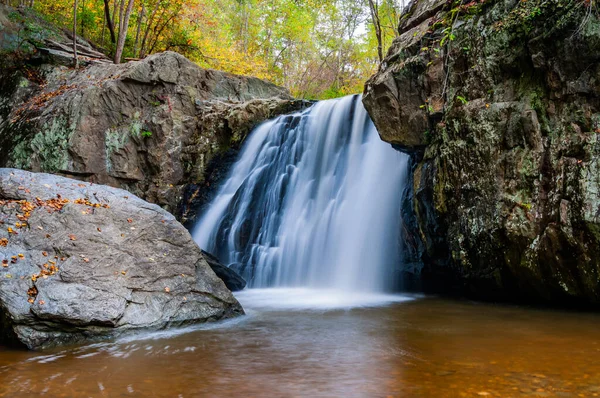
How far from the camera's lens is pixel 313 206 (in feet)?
33.6

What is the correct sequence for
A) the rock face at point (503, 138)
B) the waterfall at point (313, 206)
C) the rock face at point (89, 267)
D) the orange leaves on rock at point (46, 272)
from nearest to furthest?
1. the rock face at point (89, 267)
2. the orange leaves on rock at point (46, 272)
3. the rock face at point (503, 138)
4. the waterfall at point (313, 206)

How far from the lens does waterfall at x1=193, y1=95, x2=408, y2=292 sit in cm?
887

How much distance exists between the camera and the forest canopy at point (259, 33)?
17766mm

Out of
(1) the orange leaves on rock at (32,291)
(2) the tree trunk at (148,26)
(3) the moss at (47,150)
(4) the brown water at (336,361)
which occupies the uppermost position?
(2) the tree trunk at (148,26)

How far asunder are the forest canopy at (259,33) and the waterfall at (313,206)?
16.2 ft

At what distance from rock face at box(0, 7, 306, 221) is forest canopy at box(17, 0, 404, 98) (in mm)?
2673

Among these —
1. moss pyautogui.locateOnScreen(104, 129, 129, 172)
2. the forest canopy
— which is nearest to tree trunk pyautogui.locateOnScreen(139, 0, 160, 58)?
the forest canopy

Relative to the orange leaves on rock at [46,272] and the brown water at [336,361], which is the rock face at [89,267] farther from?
the brown water at [336,361]

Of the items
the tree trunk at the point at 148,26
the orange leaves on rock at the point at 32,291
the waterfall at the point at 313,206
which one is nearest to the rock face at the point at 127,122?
the waterfall at the point at 313,206

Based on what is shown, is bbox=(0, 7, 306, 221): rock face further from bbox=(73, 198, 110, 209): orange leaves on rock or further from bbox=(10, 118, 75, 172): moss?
bbox=(73, 198, 110, 209): orange leaves on rock

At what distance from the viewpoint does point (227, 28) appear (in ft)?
93.9

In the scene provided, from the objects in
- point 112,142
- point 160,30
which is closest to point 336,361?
point 112,142

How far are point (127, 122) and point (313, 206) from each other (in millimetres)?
6346

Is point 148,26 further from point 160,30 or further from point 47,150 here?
point 47,150
